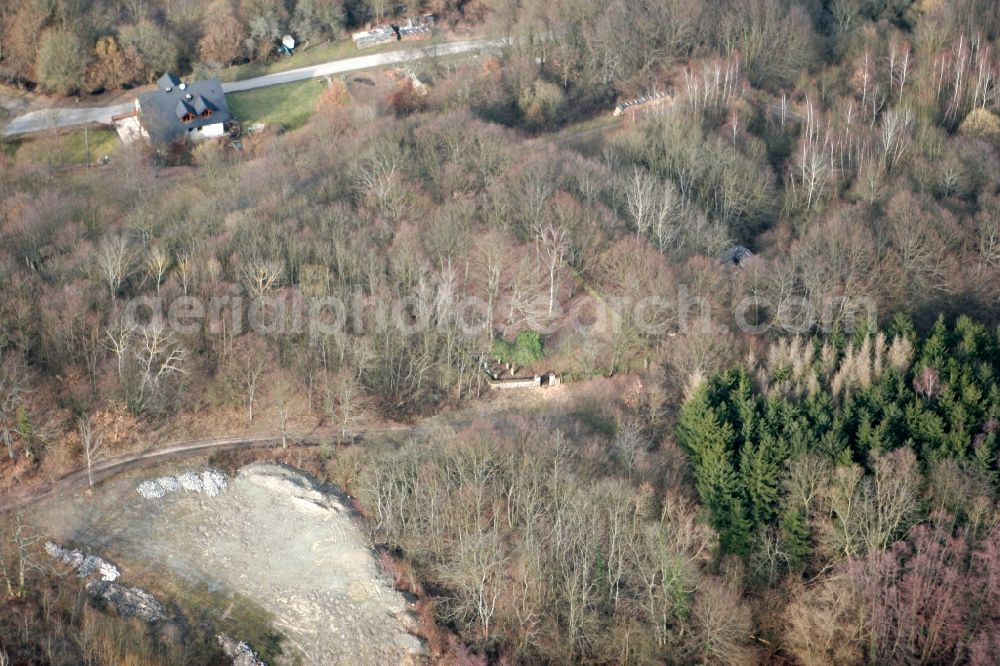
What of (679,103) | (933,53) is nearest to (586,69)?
(679,103)

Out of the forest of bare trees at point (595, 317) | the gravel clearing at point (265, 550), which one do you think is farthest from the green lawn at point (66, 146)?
the gravel clearing at point (265, 550)

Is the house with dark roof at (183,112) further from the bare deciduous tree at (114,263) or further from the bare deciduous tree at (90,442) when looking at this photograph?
the bare deciduous tree at (90,442)

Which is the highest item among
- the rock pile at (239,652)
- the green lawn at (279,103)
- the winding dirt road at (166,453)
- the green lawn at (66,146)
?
the green lawn at (279,103)

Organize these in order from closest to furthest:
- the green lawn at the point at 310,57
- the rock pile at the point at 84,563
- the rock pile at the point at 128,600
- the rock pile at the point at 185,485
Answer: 1. the rock pile at the point at 128,600
2. the rock pile at the point at 84,563
3. the rock pile at the point at 185,485
4. the green lawn at the point at 310,57

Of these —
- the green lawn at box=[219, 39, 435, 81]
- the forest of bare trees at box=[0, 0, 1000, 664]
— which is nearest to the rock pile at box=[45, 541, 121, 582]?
the forest of bare trees at box=[0, 0, 1000, 664]

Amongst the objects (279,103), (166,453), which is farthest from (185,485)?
(279,103)

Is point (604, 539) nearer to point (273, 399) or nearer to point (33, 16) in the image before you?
point (273, 399)

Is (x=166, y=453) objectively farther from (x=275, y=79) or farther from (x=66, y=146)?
(x=275, y=79)
